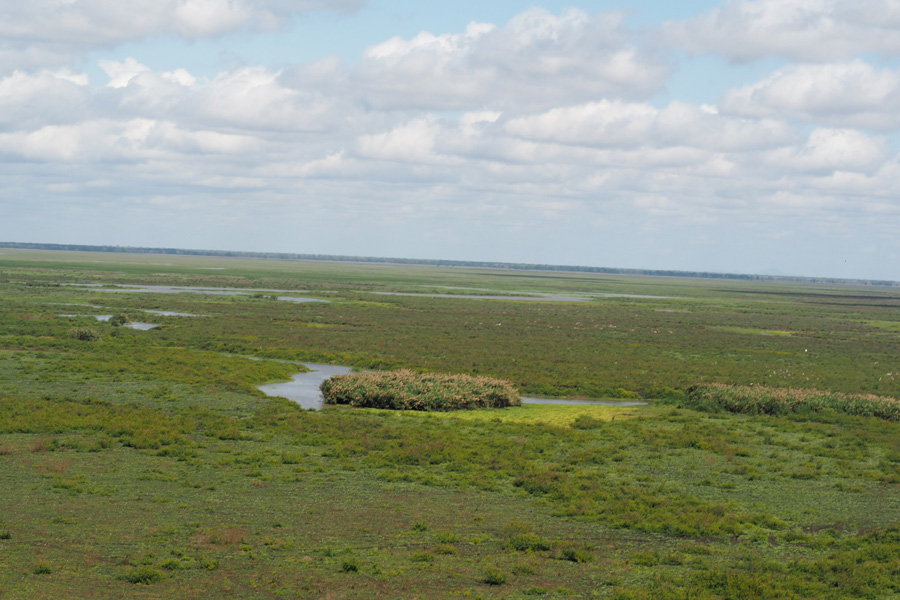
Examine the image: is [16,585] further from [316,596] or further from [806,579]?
[806,579]

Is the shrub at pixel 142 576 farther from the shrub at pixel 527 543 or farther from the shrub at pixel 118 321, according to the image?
the shrub at pixel 118 321

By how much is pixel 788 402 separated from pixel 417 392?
62.6 ft

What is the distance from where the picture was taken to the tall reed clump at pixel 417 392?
129ft

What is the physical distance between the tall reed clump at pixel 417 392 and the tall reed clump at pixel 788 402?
34.2 ft

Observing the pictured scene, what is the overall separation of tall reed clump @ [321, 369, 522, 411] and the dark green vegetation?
1.25m

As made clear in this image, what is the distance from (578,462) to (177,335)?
4388 centimetres

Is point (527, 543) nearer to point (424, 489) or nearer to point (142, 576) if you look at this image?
point (424, 489)

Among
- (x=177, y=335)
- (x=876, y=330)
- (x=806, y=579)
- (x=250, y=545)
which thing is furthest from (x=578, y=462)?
(x=876, y=330)

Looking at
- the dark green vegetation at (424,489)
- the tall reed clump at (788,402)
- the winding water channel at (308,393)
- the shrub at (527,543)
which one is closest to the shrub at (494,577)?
the dark green vegetation at (424,489)

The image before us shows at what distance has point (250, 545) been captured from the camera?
1867 centimetres

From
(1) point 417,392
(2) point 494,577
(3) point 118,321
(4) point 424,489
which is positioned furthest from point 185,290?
(2) point 494,577

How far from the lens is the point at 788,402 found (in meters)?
41.3

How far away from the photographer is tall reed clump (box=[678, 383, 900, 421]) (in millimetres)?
40500

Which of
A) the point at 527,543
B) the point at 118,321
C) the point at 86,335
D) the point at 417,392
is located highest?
the point at 118,321
